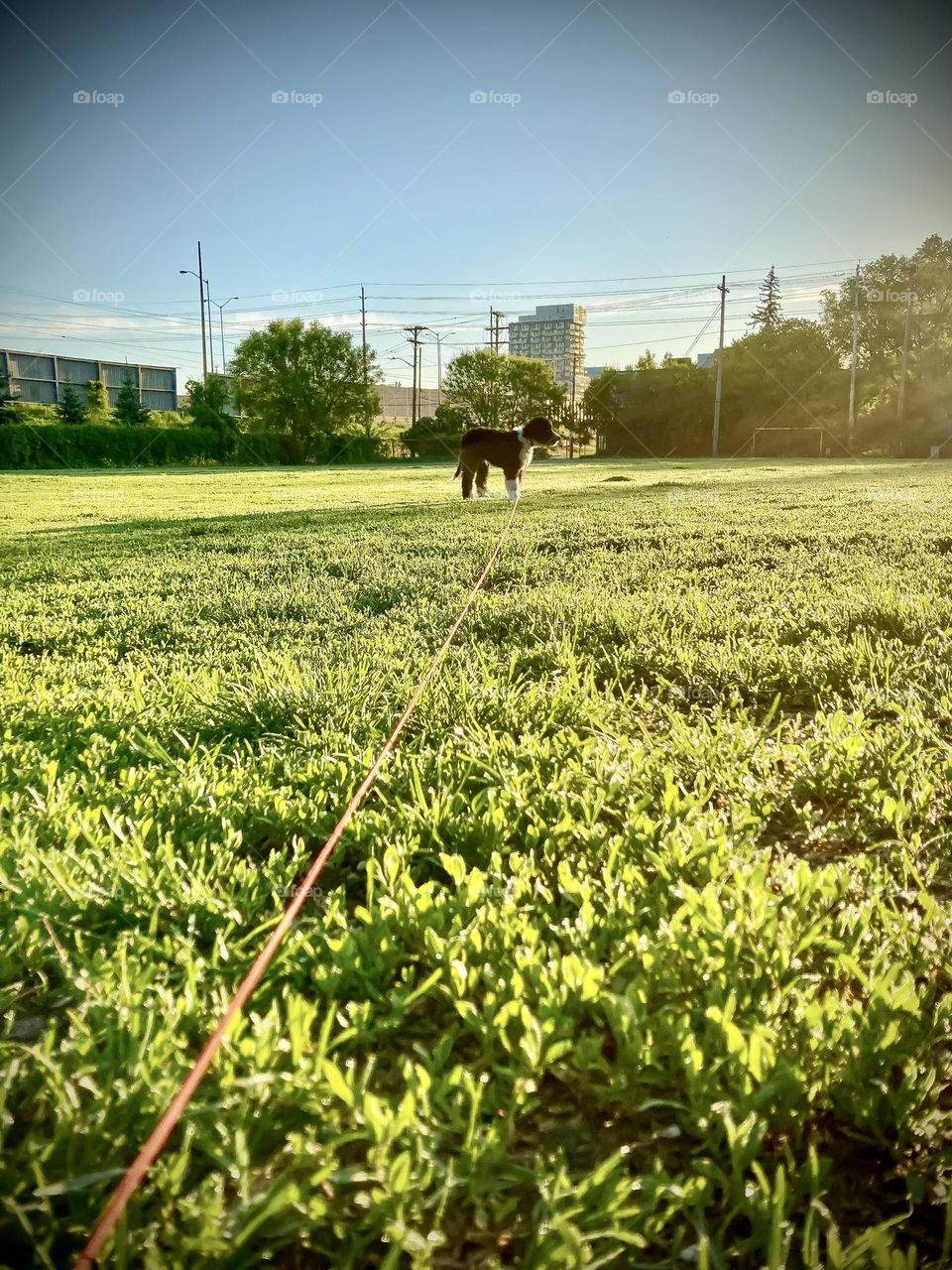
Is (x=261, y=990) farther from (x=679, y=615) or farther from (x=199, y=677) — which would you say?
(x=679, y=615)

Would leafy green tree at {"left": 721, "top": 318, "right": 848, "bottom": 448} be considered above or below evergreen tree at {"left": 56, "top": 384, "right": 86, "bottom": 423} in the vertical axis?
above

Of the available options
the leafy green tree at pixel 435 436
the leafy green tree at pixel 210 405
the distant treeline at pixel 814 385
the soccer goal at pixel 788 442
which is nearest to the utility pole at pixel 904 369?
the distant treeline at pixel 814 385

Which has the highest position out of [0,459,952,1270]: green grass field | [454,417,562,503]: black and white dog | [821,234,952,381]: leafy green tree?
[821,234,952,381]: leafy green tree

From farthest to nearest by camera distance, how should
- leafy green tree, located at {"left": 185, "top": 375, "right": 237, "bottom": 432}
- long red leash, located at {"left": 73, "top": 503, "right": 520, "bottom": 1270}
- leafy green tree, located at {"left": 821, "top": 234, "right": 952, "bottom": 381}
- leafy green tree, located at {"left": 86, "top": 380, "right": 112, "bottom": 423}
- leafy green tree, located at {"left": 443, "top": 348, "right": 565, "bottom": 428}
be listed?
leafy green tree, located at {"left": 443, "top": 348, "right": 565, "bottom": 428} < leafy green tree, located at {"left": 821, "top": 234, "right": 952, "bottom": 381} < leafy green tree, located at {"left": 86, "top": 380, "right": 112, "bottom": 423} < leafy green tree, located at {"left": 185, "top": 375, "right": 237, "bottom": 432} < long red leash, located at {"left": 73, "top": 503, "right": 520, "bottom": 1270}

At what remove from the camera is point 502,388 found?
49.3 m

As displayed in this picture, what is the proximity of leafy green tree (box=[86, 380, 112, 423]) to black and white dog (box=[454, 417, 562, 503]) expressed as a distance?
3497 centimetres

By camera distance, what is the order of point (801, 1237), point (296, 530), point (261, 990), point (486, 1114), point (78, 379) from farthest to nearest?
point (78, 379) < point (296, 530) < point (261, 990) < point (486, 1114) < point (801, 1237)

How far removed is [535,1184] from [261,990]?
556 millimetres

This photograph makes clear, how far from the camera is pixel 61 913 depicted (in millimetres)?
1573

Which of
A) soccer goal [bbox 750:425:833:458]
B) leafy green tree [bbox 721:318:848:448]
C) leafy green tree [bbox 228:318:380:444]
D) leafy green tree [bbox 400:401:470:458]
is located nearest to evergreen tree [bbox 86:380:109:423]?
leafy green tree [bbox 228:318:380:444]

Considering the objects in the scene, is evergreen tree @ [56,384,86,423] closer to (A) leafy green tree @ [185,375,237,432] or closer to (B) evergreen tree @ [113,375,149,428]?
(B) evergreen tree @ [113,375,149,428]

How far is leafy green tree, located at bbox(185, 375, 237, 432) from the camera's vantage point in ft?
131

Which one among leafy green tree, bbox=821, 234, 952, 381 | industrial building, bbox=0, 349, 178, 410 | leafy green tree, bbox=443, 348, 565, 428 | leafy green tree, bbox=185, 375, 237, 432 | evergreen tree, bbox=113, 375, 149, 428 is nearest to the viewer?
leafy green tree, bbox=185, 375, 237, 432

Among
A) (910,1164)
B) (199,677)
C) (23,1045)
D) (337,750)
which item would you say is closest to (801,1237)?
(910,1164)
